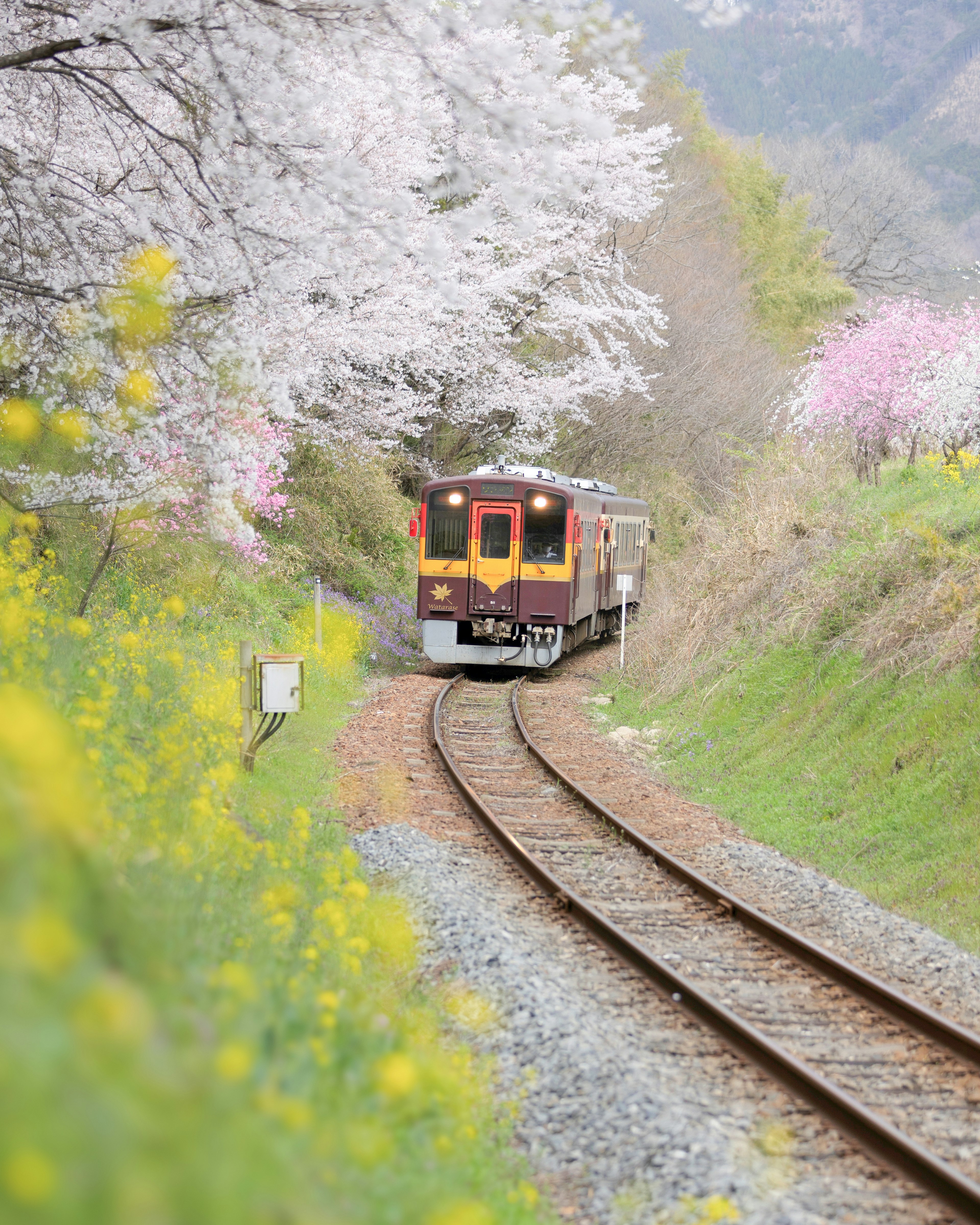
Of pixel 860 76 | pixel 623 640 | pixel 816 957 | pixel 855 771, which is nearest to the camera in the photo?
pixel 816 957

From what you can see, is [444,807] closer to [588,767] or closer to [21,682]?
[588,767]

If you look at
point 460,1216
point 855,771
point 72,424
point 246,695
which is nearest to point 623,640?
point 855,771

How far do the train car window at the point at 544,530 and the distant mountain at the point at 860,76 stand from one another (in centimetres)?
5284

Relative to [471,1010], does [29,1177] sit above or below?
above

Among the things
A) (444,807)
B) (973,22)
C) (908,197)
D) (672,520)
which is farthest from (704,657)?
(973,22)

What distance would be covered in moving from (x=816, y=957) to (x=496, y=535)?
446 inches

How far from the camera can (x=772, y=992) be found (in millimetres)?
6074

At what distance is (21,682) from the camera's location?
5.31 metres

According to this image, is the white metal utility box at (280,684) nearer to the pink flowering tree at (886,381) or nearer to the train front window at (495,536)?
the train front window at (495,536)

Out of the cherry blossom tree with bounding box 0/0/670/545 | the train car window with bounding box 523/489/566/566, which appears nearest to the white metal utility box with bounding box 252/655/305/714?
the cherry blossom tree with bounding box 0/0/670/545

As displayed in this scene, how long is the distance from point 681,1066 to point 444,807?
485 cm

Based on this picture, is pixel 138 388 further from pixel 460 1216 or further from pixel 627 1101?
pixel 460 1216

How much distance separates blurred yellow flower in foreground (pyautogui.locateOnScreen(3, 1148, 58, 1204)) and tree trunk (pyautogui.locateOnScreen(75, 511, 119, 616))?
8.72m

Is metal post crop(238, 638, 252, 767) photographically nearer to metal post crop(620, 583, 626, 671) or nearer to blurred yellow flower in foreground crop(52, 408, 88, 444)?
blurred yellow flower in foreground crop(52, 408, 88, 444)
